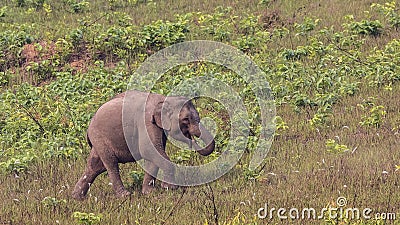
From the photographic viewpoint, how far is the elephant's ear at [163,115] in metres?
9.28

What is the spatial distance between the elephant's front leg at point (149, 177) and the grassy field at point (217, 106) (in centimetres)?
11

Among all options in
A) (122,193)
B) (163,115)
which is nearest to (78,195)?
(122,193)

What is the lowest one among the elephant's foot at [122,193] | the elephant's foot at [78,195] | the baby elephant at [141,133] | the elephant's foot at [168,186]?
the elephant's foot at [78,195]

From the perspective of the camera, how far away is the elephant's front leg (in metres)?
9.62

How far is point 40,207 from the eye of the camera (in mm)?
9273

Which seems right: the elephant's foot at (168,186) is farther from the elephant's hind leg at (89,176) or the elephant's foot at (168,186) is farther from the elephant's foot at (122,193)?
the elephant's hind leg at (89,176)

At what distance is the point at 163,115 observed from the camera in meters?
9.30

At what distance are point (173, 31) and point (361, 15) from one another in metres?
3.82

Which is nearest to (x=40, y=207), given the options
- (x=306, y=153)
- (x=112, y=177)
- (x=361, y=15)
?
(x=112, y=177)

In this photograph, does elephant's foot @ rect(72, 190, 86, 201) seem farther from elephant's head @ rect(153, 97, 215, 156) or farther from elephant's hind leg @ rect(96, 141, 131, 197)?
elephant's head @ rect(153, 97, 215, 156)

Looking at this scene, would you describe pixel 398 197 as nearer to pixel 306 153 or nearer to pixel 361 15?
pixel 306 153

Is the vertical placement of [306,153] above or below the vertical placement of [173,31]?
below

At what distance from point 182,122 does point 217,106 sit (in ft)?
12.9

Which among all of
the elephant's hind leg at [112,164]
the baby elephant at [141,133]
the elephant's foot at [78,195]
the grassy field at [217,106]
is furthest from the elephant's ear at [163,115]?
the elephant's foot at [78,195]
